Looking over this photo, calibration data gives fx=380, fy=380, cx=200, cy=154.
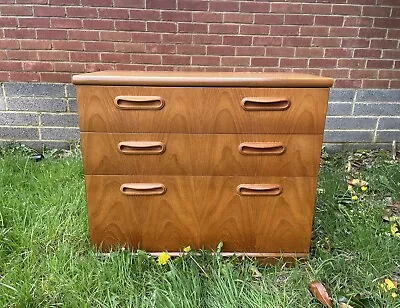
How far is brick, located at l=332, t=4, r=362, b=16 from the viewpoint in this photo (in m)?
3.00

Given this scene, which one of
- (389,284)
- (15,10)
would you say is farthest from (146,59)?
(389,284)

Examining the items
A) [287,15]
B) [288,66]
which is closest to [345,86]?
[288,66]

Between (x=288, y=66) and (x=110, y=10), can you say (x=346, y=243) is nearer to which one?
(x=288, y=66)

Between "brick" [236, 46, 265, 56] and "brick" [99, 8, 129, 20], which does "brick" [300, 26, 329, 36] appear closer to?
"brick" [236, 46, 265, 56]

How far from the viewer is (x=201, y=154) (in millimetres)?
1802

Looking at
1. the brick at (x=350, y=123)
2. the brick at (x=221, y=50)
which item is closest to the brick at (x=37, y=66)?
the brick at (x=221, y=50)

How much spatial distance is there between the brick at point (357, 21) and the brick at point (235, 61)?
84 centimetres

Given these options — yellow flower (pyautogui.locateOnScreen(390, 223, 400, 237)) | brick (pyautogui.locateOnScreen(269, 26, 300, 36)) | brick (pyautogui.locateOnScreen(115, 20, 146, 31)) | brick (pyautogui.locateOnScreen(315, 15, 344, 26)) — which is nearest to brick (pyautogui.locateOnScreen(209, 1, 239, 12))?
brick (pyautogui.locateOnScreen(269, 26, 300, 36))

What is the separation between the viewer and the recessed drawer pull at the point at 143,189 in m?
1.84

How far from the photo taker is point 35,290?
1657 millimetres

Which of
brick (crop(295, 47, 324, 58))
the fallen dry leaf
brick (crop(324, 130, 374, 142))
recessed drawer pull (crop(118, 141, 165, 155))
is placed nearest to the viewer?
the fallen dry leaf

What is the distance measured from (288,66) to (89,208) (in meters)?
2.05

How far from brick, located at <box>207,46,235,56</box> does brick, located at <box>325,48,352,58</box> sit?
78cm

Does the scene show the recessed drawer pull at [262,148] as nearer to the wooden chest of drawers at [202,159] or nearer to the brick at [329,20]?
the wooden chest of drawers at [202,159]
